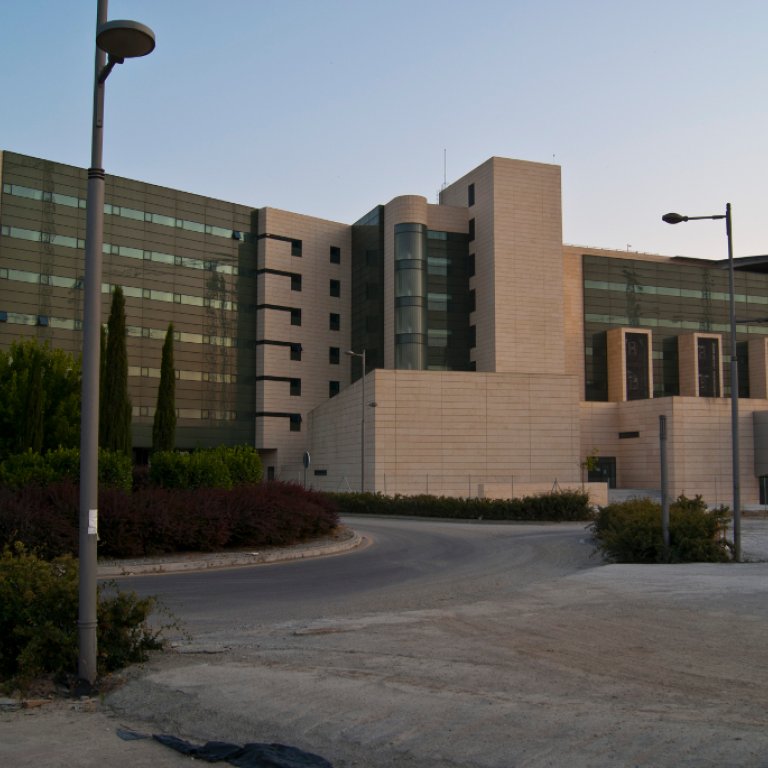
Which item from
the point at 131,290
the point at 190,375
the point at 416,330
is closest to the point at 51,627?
the point at 416,330

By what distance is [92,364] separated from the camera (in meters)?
7.66

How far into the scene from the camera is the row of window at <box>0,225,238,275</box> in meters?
66.6

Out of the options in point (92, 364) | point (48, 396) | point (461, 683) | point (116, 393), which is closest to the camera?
point (461, 683)

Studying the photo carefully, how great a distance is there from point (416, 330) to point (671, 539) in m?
55.5

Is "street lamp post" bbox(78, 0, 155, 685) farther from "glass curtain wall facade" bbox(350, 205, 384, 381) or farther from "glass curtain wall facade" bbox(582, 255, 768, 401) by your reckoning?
"glass curtain wall facade" bbox(582, 255, 768, 401)

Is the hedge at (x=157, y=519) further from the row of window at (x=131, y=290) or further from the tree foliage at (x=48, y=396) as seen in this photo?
the row of window at (x=131, y=290)

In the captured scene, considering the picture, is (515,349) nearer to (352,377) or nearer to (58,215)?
(352,377)

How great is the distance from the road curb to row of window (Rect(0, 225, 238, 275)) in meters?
47.3

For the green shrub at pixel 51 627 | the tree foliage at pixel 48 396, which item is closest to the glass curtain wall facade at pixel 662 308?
the tree foliage at pixel 48 396

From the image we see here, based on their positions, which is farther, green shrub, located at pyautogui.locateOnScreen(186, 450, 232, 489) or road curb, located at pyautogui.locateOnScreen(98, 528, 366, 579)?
green shrub, located at pyautogui.locateOnScreen(186, 450, 232, 489)

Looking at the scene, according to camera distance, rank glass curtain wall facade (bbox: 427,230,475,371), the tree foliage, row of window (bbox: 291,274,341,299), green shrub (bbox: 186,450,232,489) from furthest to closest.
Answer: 1. row of window (bbox: 291,274,341,299)
2. glass curtain wall facade (bbox: 427,230,475,371)
3. the tree foliage
4. green shrub (bbox: 186,450,232,489)

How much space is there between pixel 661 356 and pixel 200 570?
70.9 meters

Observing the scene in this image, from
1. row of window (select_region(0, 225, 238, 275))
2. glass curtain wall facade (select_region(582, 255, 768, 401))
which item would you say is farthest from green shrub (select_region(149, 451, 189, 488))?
glass curtain wall facade (select_region(582, 255, 768, 401))

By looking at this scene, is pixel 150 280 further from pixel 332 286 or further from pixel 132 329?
pixel 332 286
